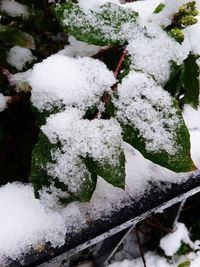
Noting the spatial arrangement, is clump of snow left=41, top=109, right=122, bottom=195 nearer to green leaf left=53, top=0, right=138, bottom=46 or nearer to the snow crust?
green leaf left=53, top=0, right=138, bottom=46

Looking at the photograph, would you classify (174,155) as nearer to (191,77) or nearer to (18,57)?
(191,77)

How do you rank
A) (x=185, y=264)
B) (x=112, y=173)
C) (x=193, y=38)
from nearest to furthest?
(x=112, y=173)
(x=193, y=38)
(x=185, y=264)

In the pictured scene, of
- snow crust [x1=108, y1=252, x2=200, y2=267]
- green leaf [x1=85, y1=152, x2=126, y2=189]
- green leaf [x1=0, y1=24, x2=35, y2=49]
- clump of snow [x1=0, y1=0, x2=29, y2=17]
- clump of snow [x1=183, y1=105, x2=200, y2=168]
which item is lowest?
snow crust [x1=108, y1=252, x2=200, y2=267]

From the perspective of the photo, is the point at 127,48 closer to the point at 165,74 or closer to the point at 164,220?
the point at 165,74

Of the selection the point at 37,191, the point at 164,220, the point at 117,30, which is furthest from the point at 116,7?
the point at 164,220

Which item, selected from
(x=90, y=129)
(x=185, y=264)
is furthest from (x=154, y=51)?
(x=185, y=264)

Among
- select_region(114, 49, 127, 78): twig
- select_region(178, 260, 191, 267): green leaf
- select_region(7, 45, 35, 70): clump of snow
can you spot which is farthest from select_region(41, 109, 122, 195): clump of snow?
select_region(178, 260, 191, 267): green leaf

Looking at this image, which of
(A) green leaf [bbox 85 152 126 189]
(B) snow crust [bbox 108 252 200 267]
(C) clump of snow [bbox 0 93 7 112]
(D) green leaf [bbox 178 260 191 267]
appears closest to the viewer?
(A) green leaf [bbox 85 152 126 189]
